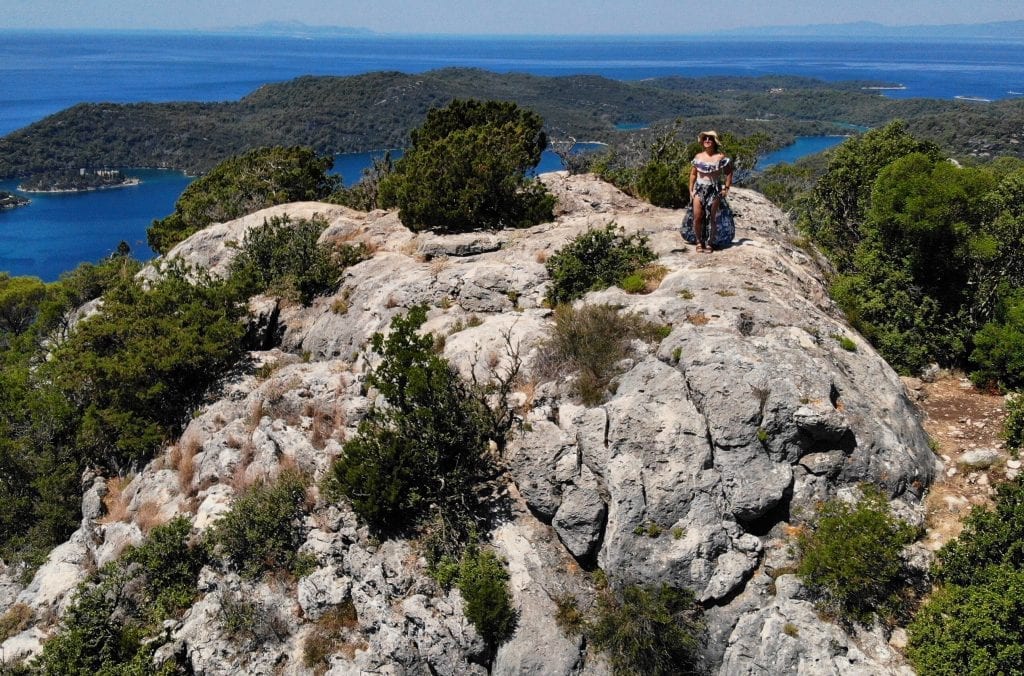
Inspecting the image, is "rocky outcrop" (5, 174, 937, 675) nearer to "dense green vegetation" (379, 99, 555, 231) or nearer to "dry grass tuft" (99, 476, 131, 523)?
"dry grass tuft" (99, 476, 131, 523)

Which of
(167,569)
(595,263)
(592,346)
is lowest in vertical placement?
(167,569)

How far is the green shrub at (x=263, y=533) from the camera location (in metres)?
9.52

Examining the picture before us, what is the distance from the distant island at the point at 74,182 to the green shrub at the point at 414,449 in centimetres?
18011

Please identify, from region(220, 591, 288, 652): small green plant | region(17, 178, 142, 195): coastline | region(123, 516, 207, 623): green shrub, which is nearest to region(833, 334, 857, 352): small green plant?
region(220, 591, 288, 652): small green plant

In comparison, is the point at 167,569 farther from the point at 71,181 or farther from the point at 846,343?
the point at 71,181

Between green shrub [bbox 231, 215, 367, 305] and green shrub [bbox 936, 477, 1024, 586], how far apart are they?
1433cm

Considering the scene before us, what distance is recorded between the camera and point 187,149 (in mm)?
175625

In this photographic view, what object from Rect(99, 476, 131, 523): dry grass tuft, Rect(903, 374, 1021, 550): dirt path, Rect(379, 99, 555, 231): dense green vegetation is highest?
Rect(379, 99, 555, 231): dense green vegetation

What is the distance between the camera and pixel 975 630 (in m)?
6.49

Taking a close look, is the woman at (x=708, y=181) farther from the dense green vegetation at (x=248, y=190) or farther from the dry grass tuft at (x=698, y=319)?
the dense green vegetation at (x=248, y=190)

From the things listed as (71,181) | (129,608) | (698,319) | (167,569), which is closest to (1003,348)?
(698,319)

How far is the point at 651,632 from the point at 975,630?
354 centimetres

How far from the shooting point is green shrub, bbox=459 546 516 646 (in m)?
7.88

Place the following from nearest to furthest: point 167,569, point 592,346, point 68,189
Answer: point 167,569 → point 592,346 → point 68,189
